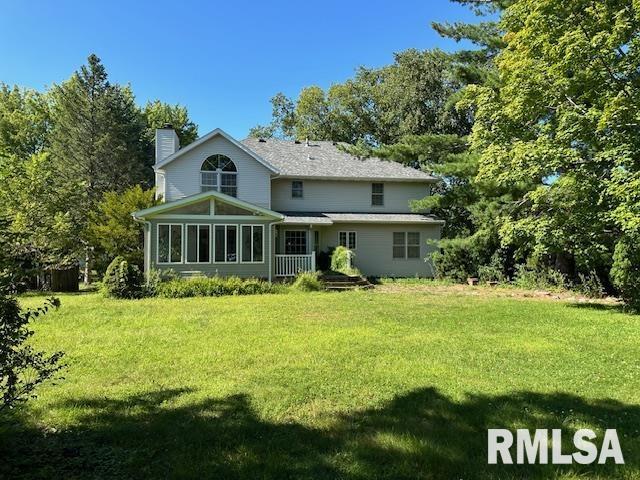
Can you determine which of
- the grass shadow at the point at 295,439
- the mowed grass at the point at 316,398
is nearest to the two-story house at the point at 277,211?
the mowed grass at the point at 316,398

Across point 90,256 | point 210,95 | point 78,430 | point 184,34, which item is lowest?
point 78,430

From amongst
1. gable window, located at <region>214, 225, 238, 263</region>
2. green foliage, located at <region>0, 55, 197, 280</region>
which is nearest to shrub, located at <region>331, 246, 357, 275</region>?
gable window, located at <region>214, 225, 238, 263</region>

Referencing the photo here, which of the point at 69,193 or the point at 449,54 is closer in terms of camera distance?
the point at 449,54

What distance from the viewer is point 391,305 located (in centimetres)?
1220

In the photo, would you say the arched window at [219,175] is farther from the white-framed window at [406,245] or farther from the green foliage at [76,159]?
the white-framed window at [406,245]

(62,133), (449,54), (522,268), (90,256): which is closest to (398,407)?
(522,268)

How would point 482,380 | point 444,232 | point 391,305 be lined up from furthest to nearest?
point 444,232 < point 391,305 < point 482,380

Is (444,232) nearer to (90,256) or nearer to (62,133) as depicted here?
A: (90,256)

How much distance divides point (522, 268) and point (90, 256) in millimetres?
19812

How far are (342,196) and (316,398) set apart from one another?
18.1 meters

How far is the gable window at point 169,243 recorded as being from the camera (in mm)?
16203

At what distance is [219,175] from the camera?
19969 millimetres

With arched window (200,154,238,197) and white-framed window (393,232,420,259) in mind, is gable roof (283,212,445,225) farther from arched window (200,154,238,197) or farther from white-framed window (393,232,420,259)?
arched window (200,154,238,197)

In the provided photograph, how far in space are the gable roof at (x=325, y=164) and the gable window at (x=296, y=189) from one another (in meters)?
0.58
